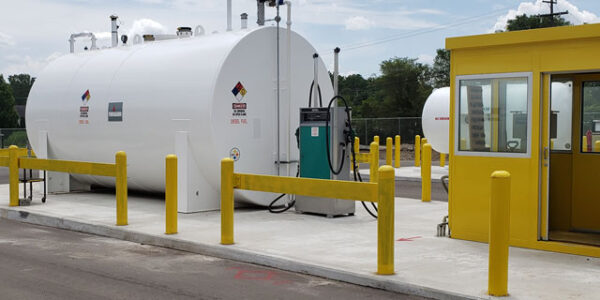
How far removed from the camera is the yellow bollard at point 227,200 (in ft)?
29.9

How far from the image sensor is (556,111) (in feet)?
31.1

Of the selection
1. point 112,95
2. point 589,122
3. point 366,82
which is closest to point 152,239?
point 112,95

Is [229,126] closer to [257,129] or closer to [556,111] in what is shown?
[257,129]

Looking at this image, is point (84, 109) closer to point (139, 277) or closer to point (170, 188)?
point (170, 188)

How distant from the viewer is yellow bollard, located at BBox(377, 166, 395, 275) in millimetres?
7301

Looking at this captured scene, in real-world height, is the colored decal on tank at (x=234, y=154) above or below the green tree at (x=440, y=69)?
below

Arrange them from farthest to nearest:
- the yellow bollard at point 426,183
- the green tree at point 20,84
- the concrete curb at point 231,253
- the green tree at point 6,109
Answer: the green tree at point 20,84 < the green tree at point 6,109 < the yellow bollard at point 426,183 < the concrete curb at point 231,253

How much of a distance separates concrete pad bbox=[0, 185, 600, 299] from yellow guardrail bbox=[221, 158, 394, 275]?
0.79 feet

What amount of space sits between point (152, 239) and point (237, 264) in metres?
1.96

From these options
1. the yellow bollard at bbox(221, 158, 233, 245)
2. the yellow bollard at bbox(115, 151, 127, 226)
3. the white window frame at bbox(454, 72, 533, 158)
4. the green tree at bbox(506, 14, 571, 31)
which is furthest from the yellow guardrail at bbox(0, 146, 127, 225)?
the green tree at bbox(506, 14, 571, 31)

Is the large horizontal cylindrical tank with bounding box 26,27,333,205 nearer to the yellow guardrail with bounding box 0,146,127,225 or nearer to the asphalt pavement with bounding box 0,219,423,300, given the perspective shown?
the yellow guardrail with bounding box 0,146,127,225

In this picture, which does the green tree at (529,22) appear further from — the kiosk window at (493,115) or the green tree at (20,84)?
the green tree at (20,84)

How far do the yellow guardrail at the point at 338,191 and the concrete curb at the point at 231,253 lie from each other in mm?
236

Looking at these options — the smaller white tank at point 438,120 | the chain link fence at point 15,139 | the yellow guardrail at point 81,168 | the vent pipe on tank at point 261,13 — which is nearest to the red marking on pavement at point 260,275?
the yellow guardrail at point 81,168
